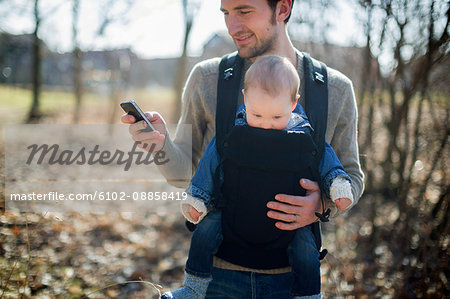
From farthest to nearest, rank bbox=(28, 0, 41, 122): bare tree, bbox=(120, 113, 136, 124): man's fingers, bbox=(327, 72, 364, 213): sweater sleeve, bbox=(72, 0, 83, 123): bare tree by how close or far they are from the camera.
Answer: bbox=(28, 0, 41, 122): bare tree
bbox=(72, 0, 83, 123): bare tree
bbox=(327, 72, 364, 213): sweater sleeve
bbox=(120, 113, 136, 124): man's fingers

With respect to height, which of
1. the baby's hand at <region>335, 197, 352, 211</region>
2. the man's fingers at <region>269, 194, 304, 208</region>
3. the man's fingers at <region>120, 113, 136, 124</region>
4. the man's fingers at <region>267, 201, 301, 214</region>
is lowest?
the man's fingers at <region>267, 201, 301, 214</region>

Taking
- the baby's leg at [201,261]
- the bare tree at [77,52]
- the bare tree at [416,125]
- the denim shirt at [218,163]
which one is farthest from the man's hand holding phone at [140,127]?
the bare tree at [77,52]

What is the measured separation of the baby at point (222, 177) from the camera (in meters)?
1.52

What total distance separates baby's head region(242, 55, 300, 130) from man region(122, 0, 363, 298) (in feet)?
0.79

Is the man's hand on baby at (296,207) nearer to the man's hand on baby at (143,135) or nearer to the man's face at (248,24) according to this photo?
the man's hand on baby at (143,135)

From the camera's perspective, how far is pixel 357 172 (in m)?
1.76

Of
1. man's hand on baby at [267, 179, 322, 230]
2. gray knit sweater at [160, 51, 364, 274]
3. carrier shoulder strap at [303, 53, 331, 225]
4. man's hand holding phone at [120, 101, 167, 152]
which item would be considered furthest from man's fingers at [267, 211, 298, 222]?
man's hand holding phone at [120, 101, 167, 152]

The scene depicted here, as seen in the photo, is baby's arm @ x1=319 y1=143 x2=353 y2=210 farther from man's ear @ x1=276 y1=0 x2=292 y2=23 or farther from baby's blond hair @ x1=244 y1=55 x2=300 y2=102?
man's ear @ x1=276 y1=0 x2=292 y2=23

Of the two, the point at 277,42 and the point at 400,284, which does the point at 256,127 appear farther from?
the point at 400,284

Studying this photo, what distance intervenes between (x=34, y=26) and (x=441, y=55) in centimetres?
1308

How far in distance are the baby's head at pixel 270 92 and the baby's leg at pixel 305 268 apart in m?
0.53

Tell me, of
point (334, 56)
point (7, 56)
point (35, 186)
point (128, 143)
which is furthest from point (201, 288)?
point (7, 56)

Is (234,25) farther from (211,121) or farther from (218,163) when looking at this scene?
(218,163)

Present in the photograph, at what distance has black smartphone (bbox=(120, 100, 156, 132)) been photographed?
1623mm
